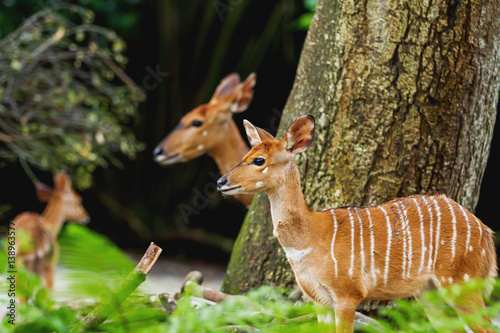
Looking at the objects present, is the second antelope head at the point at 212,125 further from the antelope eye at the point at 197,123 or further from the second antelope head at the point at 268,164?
the second antelope head at the point at 268,164

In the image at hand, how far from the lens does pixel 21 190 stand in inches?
252

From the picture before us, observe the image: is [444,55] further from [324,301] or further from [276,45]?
[276,45]

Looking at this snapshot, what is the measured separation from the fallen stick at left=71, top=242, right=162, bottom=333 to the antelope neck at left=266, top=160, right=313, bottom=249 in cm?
49

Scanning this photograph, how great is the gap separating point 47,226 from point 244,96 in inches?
56.6

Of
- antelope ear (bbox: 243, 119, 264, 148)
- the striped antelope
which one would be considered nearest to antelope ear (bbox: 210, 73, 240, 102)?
antelope ear (bbox: 243, 119, 264, 148)

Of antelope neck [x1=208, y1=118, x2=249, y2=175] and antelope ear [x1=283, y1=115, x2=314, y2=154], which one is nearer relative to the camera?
antelope ear [x1=283, y1=115, x2=314, y2=154]

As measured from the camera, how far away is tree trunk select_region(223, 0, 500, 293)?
Result: 198 centimetres

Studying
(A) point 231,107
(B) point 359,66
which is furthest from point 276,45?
(B) point 359,66

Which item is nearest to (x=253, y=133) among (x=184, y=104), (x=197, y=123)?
(x=197, y=123)

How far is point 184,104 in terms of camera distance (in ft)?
19.8

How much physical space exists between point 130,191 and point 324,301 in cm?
494

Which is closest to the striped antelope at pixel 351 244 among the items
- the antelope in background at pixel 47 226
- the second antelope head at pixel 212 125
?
the antelope in background at pixel 47 226

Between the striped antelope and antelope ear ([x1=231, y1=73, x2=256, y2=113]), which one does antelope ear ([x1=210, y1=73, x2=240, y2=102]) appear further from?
the striped antelope

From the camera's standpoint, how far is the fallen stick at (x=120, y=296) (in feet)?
3.12
